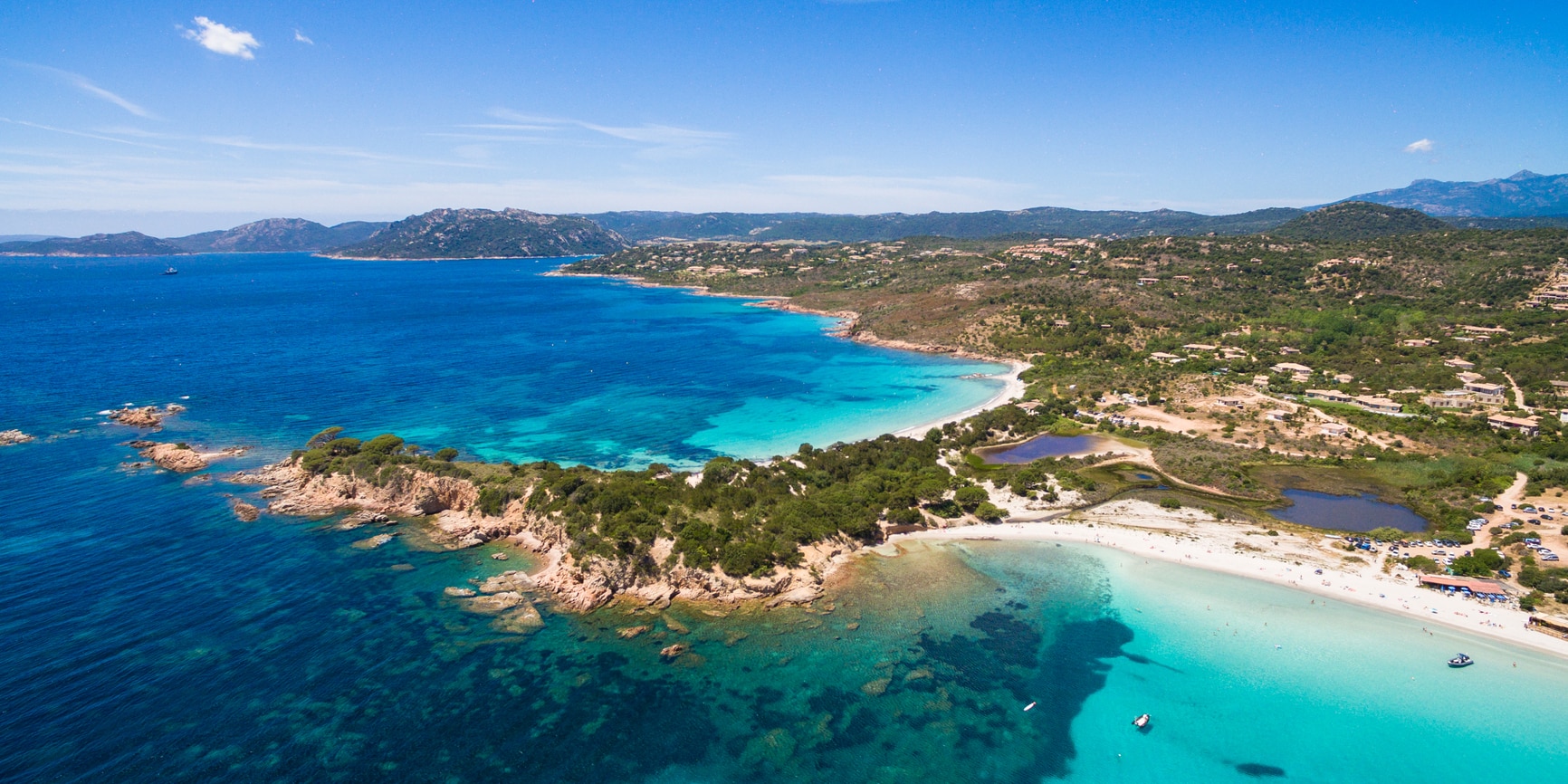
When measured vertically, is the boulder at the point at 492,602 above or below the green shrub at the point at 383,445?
below

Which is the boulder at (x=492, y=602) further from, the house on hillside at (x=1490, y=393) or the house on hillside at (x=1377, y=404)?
the house on hillside at (x=1490, y=393)

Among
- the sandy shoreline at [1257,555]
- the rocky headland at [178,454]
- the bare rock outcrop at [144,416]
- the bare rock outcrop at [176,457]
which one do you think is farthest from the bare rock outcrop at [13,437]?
the sandy shoreline at [1257,555]

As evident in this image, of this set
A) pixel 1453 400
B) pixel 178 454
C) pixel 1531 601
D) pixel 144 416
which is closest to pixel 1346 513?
pixel 1531 601

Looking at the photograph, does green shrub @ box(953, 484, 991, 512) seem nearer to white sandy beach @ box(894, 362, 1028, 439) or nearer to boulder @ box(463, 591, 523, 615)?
white sandy beach @ box(894, 362, 1028, 439)

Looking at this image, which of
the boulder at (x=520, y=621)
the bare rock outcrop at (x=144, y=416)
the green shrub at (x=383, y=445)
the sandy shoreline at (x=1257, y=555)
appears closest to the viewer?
the boulder at (x=520, y=621)

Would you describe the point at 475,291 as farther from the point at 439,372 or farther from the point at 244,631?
the point at 244,631

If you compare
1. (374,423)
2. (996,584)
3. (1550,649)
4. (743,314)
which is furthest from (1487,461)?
(743,314)
